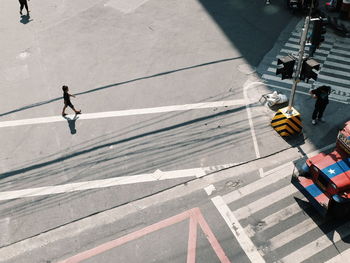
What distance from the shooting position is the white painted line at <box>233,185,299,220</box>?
1186cm

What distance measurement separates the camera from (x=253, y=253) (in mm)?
10836

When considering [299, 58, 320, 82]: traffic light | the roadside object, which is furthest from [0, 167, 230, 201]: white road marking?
[299, 58, 320, 82]: traffic light

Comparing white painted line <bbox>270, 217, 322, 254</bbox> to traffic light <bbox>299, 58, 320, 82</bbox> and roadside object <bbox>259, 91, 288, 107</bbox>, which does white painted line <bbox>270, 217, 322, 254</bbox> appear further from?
roadside object <bbox>259, 91, 288, 107</bbox>

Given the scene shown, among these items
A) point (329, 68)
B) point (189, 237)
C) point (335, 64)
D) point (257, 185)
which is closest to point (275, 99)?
point (329, 68)

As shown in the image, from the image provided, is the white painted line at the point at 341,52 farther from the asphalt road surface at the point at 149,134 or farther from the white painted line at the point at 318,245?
the white painted line at the point at 318,245

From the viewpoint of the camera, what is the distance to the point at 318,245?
1094cm

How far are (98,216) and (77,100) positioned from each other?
20.2 feet

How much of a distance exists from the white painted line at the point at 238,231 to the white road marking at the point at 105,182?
129 cm

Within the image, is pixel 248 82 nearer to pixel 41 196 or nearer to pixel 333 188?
pixel 333 188

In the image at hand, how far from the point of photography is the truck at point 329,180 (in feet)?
36.0

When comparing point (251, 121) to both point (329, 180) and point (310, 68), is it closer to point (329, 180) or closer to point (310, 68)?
point (310, 68)

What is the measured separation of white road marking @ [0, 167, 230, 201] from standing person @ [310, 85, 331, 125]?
4.27 m

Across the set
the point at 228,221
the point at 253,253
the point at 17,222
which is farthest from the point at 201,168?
the point at 17,222

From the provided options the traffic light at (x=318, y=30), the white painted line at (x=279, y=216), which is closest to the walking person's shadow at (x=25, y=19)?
the traffic light at (x=318, y=30)
